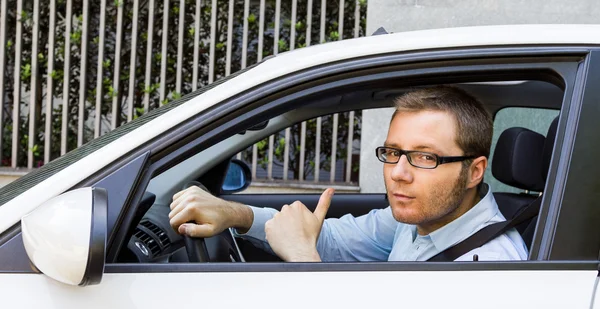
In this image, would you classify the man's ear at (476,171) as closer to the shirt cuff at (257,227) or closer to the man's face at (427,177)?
the man's face at (427,177)

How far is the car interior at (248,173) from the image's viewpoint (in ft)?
6.63

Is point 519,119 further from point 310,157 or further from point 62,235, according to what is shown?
point 310,157

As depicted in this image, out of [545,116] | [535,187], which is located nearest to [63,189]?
[535,187]

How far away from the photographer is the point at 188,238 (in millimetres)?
1838

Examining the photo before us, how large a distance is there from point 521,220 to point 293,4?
13.0ft

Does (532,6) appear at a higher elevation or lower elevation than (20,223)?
higher

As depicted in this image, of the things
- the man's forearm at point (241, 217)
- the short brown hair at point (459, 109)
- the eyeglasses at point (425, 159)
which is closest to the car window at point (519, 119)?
the short brown hair at point (459, 109)

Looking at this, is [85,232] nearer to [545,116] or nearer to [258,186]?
[545,116]

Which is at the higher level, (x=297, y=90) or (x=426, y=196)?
(x=297, y=90)

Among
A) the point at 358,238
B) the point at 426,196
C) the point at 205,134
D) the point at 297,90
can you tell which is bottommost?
the point at 358,238

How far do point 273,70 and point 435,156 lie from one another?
0.49m

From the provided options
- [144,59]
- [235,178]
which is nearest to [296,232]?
[235,178]

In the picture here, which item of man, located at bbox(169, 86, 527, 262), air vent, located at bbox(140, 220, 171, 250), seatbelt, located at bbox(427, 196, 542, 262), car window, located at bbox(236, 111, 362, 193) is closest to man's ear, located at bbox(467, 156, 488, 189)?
man, located at bbox(169, 86, 527, 262)

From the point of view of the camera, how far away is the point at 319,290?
1475 mm
